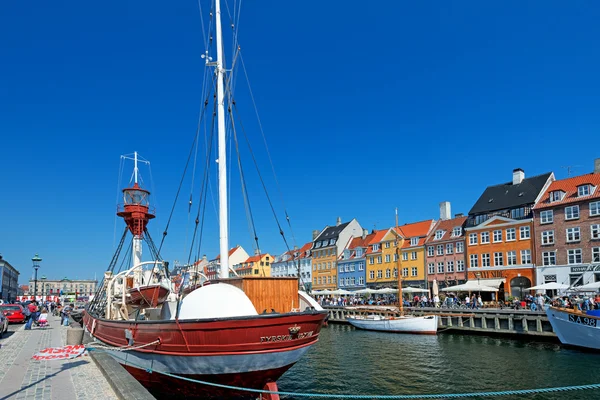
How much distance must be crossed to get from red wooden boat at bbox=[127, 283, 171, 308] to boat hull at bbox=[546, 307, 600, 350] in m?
23.3

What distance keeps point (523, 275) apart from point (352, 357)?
31.4 metres

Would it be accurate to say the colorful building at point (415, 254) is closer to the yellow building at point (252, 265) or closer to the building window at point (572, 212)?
the building window at point (572, 212)

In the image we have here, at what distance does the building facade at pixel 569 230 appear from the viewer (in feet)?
151

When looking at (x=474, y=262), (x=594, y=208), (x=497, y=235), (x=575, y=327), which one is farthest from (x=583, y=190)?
(x=575, y=327)

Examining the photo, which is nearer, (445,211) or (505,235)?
(505,235)

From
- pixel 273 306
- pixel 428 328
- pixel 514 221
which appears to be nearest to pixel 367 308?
pixel 428 328

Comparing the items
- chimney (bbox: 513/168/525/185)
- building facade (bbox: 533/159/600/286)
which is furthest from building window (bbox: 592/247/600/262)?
chimney (bbox: 513/168/525/185)

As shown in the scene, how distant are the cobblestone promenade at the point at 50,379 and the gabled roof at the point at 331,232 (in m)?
72.3

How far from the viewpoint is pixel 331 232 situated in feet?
297

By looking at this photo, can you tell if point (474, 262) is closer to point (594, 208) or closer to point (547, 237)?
point (547, 237)

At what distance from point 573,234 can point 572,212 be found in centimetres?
221

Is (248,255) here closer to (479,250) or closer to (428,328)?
(479,250)

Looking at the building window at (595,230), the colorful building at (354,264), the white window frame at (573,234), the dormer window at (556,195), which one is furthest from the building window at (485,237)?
the colorful building at (354,264)

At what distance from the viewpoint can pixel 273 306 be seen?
14859mm
